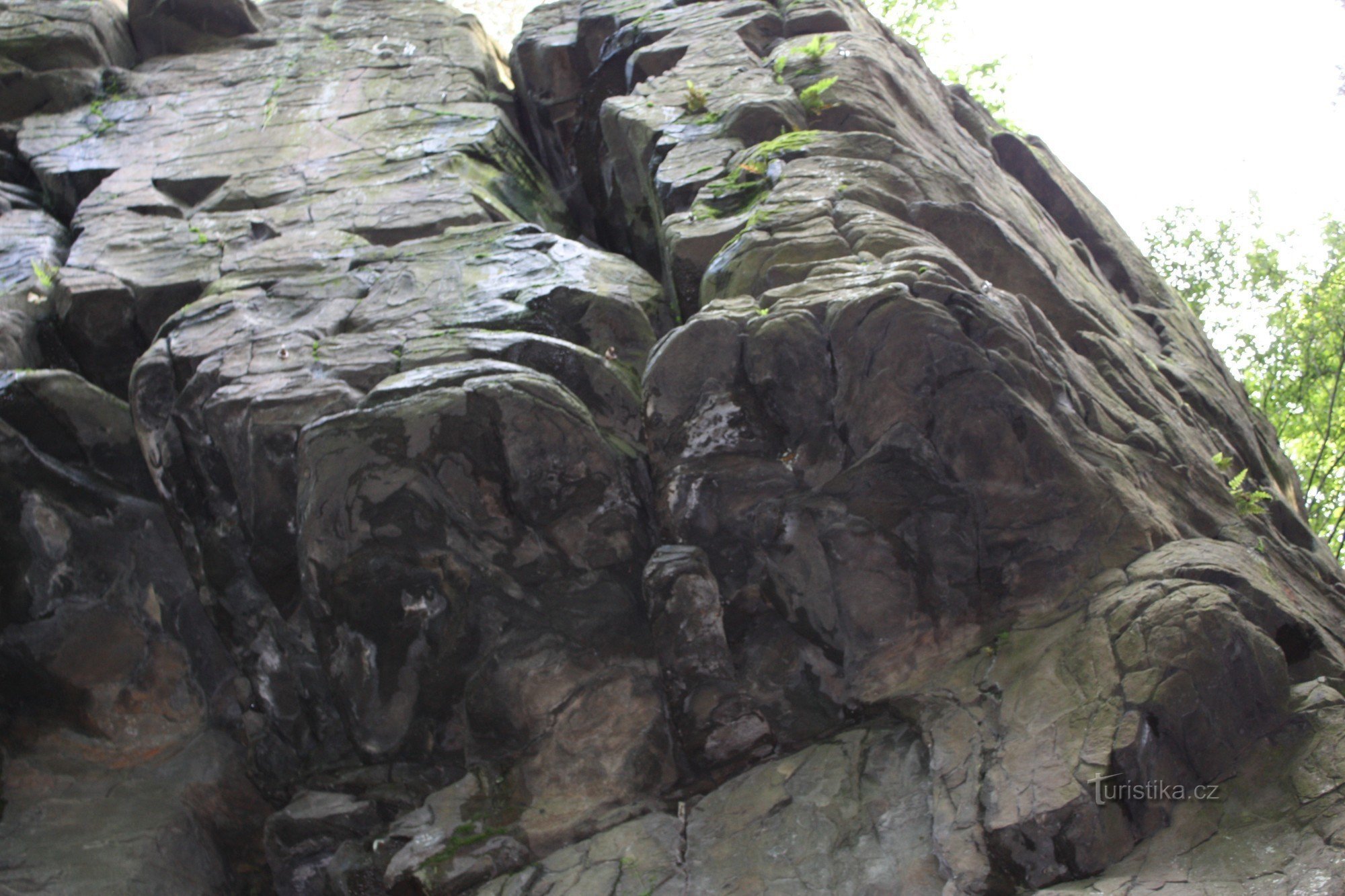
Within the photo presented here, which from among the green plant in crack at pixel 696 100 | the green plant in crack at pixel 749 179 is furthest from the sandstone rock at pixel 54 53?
the green plant in crack at pixel 749 179

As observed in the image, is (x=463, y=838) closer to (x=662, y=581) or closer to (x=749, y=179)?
(x=662, y=581)

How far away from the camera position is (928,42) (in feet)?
81.7


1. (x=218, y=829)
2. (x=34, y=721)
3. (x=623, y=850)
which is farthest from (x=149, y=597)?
(x=623, y=850)

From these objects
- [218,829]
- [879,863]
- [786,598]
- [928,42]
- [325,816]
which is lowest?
[218,829]

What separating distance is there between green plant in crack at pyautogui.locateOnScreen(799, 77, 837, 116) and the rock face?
39.6 inches

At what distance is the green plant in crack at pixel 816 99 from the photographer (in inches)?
404

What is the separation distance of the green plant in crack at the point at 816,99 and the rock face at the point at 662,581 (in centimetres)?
101

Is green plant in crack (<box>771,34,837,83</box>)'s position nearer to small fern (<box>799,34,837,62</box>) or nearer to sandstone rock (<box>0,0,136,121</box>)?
small fern (<box>799,34,837,62</box>)

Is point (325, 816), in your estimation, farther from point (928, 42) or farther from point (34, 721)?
point (928, 42)

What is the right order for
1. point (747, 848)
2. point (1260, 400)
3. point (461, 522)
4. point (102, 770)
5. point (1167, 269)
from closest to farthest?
1. point (747, 848)
2. point (461, 522)
3. point (102, 770)
4. point (1260, 400)
5. point (1167, 269)

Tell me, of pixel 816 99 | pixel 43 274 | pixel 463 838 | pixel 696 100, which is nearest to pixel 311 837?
pixel 463 838

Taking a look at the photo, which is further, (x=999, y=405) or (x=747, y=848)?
(x=999, y=405)

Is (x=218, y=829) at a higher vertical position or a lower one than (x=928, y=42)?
lower

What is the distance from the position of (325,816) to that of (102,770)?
191 cm
